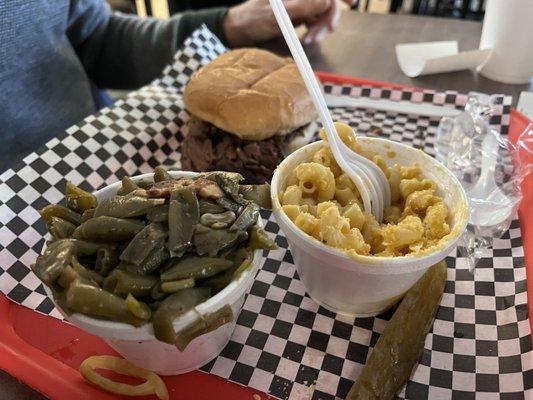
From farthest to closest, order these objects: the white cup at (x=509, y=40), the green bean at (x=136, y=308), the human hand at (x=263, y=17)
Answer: the human hand at (x=263, y=17) < the white cup at (x=509, y=40) < the green bean at (x=136, y=308)

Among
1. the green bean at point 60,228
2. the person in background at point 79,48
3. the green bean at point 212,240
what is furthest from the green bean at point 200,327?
the person in background at point 79,48

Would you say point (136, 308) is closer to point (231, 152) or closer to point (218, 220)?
point (218, 220)

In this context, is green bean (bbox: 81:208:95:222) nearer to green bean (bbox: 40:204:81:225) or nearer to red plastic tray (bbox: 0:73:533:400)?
green bean (bbox: 40:204:81:225)

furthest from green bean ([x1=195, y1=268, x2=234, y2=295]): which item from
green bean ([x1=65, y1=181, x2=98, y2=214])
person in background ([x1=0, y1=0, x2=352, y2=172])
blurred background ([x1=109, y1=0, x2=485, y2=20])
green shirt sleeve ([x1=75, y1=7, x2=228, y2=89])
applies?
blurred background ([x1=109, y1=0, x2=485, y2=20])

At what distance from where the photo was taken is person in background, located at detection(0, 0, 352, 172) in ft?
5.43

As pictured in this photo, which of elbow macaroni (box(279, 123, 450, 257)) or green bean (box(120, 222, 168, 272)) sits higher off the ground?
green bean (box(120, 222, 168, 272))

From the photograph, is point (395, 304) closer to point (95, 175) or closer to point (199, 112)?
point (199, 112)

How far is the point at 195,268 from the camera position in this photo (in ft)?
2.79

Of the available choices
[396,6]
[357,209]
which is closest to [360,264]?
[357,209]

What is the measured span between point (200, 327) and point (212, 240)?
159 mm

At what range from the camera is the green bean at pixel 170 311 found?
79cm

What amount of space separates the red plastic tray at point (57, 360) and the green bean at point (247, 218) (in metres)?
0.35

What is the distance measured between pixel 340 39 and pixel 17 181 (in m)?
1.76

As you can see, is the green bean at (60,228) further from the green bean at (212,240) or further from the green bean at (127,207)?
the green bean at (212,240)
